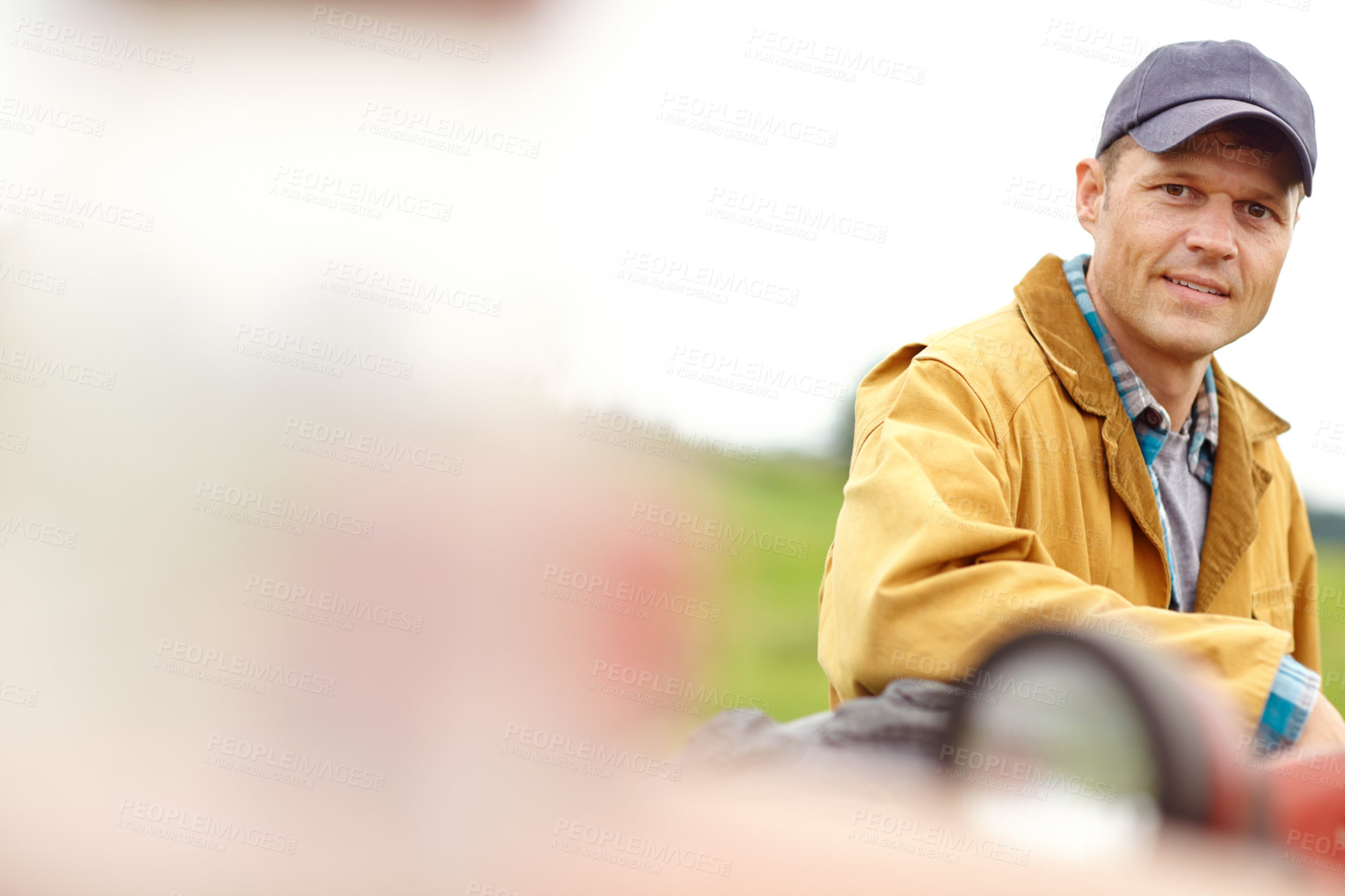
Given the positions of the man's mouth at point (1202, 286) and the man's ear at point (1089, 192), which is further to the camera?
the man's ear at point (1089, 192)

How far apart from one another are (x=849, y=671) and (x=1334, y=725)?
0.55 meters

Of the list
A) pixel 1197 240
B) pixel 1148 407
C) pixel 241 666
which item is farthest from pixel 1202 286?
pixel 241 666

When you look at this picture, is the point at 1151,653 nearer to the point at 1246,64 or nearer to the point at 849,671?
the point at 849,671

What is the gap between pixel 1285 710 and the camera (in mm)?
1326

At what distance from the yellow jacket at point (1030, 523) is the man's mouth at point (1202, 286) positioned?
0.15 metres

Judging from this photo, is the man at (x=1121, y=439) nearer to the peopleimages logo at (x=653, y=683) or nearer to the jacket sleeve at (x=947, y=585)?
the jacket sleeve at (x=947, y=585)

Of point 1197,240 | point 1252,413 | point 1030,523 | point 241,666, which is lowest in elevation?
point 241,666

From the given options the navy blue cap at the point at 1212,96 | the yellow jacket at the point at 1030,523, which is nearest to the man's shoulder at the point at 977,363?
the yellow jacket at the point at 1030,523

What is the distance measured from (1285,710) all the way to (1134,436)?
59 centimetres

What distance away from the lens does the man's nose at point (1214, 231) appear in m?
1.79

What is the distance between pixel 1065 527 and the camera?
1.72 metres

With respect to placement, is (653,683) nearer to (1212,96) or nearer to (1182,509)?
(1182,509)

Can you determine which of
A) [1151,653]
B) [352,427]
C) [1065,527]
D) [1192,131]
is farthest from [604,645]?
[1192,131]

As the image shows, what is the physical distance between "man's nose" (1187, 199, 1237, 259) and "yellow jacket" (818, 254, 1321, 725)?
205mm
